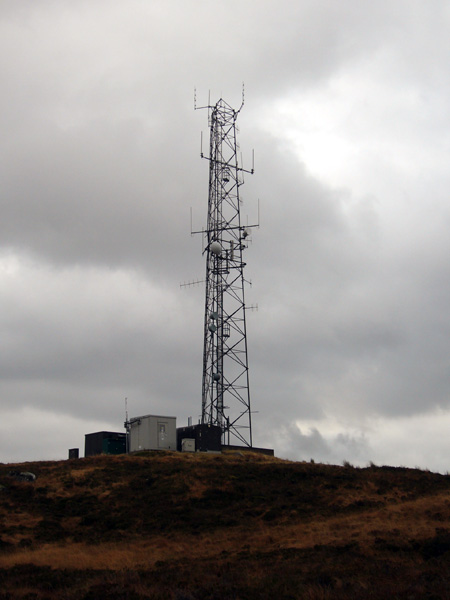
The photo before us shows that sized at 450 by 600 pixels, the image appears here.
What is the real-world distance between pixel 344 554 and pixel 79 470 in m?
22.4

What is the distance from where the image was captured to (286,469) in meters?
46.5

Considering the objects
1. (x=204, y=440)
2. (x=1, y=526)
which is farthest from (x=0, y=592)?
(x=204, y=440)

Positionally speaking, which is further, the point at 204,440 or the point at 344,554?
the point at 204,440

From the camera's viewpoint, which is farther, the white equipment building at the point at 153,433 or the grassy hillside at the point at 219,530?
the white equipment building at the point at 153,433

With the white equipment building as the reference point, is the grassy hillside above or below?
below

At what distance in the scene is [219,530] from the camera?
115ft

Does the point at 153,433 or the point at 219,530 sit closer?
the point at 219,530

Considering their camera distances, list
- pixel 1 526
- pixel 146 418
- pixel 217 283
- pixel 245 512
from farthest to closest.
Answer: pixel 217 283
pixel 146 418
pixel 245 512
pixel 1 526

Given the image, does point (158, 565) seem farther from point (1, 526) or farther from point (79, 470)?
point (79, 470)

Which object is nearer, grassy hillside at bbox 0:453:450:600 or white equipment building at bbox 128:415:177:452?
grassy hillside at bbox 0:453:450:600

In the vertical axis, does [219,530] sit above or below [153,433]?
below

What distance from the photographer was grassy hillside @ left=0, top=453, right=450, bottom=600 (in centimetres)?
2441

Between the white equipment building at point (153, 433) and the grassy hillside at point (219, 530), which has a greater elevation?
the white equipment building at point (153, 433)

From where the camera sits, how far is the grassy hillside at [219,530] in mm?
24406
